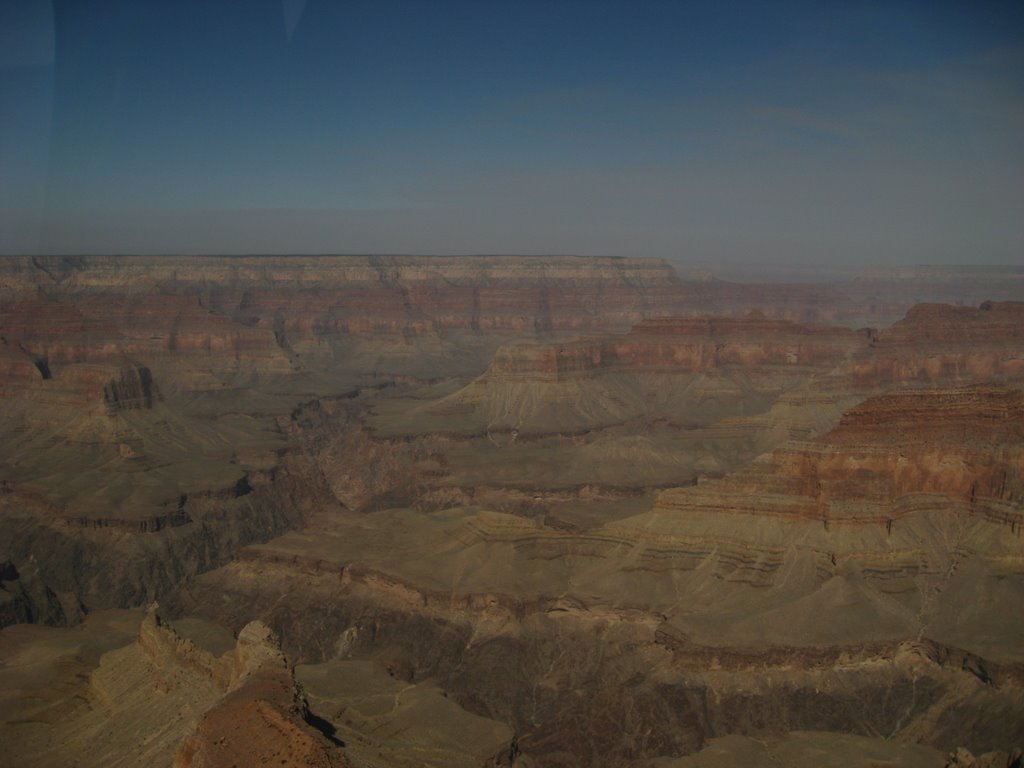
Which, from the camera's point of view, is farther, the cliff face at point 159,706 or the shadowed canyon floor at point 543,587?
the shadowed canyon floor at point 543,587

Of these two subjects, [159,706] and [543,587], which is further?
[543,587]

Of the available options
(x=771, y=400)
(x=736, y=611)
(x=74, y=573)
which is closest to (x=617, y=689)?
(x=736, y=611)

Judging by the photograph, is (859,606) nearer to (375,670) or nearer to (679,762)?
(679,762)

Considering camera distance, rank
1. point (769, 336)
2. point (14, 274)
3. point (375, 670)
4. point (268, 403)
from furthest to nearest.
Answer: point (14, 274) → point (268, 403) → point (769, 336) → point (375, 670)

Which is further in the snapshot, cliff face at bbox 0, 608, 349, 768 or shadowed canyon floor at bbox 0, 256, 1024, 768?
shadowed canyon floor at bbox 0, 256, 1024, 768

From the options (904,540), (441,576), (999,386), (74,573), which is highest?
(999,386)

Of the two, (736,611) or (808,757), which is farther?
(736,611)

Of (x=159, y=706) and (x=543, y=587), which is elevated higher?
(x=159, y=706)

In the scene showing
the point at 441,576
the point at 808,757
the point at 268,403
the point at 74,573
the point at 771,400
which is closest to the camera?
the point at 808,757
